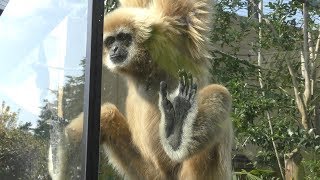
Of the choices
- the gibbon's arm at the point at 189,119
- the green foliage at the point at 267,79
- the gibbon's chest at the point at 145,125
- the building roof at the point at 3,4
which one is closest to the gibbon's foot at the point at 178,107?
the gibbon's arm at the point at 189,119

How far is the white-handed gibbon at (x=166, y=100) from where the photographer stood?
2648 millimetres

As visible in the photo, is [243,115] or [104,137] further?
[243,115]

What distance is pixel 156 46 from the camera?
298cm

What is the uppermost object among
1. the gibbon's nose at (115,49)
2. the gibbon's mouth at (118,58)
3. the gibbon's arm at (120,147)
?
the gibbon's nose at (115,49)

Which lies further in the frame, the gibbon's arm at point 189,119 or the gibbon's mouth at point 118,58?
the gibbon's mouth at point 118,58

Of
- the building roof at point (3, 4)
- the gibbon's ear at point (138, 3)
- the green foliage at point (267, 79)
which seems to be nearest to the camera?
the building roof at point (3, 4)

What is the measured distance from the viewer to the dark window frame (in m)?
1.24

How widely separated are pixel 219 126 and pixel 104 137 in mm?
765

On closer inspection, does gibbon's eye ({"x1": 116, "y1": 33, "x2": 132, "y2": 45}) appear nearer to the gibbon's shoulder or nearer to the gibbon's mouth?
the gibbon's mouth

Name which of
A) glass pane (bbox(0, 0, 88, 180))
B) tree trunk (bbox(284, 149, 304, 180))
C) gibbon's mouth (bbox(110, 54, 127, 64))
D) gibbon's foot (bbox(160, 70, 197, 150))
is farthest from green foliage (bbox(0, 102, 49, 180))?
tree trunk (bbox(284, 149, 304, 180))

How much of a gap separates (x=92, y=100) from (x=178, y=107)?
54.6 inches

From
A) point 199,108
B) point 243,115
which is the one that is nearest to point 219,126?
point 199,108

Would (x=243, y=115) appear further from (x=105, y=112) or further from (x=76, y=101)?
(x=76, y=101)

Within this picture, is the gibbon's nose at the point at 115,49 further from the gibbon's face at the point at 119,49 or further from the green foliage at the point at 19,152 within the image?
the green foliage at the point at 19,152
